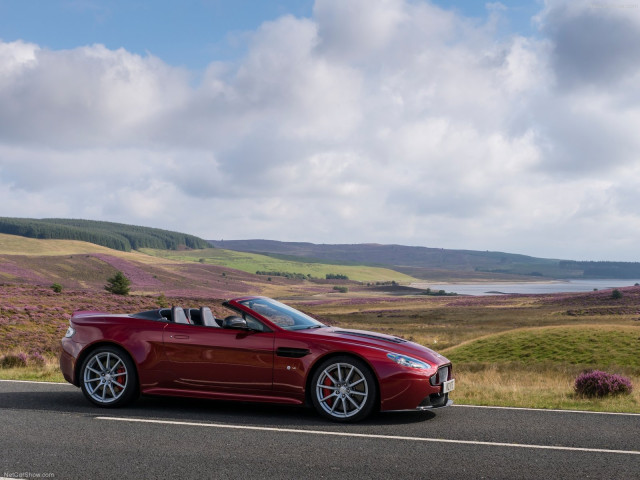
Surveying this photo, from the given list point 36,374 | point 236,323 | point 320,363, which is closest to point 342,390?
point 320,363

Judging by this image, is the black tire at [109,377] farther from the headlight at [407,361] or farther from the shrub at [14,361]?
the shrub at [14,361]

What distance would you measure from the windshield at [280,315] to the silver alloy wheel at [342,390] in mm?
957

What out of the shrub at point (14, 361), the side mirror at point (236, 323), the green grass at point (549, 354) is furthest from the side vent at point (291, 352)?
the green grass at point (549, 354)

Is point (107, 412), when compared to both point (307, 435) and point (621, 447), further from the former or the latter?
point (621, 447)

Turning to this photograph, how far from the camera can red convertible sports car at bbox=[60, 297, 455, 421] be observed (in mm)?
8273

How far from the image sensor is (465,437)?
7.58 metres

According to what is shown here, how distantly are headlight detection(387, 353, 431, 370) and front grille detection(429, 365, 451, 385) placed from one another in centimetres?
17

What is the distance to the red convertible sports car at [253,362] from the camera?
27.1 ft

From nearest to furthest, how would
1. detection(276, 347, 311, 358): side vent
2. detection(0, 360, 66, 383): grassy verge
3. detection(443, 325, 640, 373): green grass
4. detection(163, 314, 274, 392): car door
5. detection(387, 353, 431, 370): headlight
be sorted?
detection(387, 353, 431, 370): headlight < detection(276, 347, 311, 358): side vent < detection(163, 314, 274, 392): car door < detection(0, 360, 66, 383): grassy verge < detection(443, 325, 640, 373): green grass

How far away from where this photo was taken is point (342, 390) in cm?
834

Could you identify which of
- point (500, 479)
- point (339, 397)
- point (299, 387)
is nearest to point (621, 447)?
point (500, 479)

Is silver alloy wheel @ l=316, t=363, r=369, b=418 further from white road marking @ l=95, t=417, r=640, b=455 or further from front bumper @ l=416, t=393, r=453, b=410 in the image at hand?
front bumper @ l=416, t=393, r=453, b=410

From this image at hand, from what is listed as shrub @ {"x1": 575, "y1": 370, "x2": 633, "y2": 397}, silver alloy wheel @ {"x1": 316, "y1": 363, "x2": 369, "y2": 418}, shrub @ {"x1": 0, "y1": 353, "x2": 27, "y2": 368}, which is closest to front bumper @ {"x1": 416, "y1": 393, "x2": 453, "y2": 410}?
silver alloy wheel @ {"x1": 316, "y1": 363, "x2": 369, "y2": 418}

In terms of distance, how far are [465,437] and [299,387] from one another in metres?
2.18
